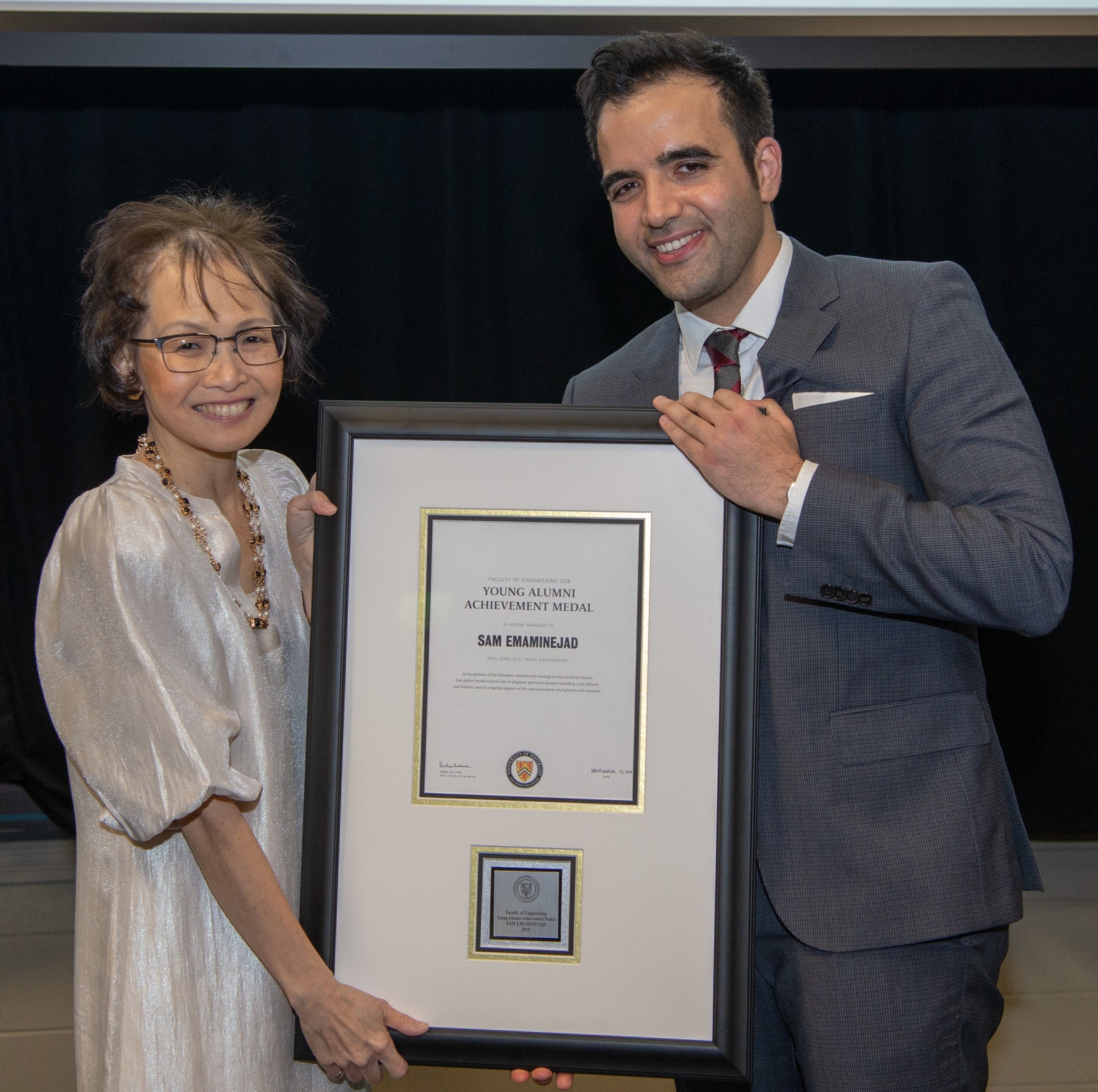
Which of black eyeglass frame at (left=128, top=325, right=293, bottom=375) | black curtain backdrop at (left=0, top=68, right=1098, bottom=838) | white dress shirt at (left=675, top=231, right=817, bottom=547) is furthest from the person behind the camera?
black curtain backdrop at (left=0, top=68, right=1098, bottom=838)

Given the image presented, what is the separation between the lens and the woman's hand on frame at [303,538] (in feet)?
4.76

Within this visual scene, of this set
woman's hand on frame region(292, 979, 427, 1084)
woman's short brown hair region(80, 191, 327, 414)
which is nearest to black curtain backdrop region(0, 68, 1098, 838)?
woman's short brown hair region(80, 191, 327, 414)

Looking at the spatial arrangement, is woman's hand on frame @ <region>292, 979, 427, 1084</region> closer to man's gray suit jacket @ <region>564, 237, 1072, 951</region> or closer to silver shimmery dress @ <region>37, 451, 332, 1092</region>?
silver shimmery dress @ <region>37, 451, 332, 1092</region>

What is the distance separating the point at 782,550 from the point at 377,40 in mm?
2193

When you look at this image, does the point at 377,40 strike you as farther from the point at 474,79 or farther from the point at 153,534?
the point at 153,534

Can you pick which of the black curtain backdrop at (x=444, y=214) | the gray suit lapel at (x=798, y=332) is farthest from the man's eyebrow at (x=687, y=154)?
the black curtain backdrop at (x=444, y=214)

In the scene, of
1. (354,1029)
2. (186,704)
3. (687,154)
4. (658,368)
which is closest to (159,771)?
(186,704)

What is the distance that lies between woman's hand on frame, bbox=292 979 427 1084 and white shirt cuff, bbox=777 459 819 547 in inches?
29.7

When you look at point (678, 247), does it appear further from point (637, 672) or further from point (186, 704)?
point (186, 704)

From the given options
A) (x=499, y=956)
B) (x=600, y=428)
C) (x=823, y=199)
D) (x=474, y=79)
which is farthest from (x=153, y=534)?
(x=823, y=199)

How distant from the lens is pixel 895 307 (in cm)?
144

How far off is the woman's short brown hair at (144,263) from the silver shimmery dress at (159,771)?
15cm

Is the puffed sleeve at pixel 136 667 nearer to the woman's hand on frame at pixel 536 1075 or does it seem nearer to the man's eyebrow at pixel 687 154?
the woman's hand on frame at pixel 536 1075

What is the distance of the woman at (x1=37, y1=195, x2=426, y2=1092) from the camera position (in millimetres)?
1301
